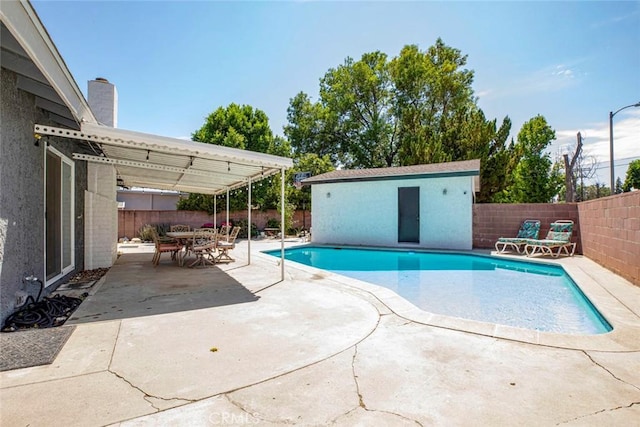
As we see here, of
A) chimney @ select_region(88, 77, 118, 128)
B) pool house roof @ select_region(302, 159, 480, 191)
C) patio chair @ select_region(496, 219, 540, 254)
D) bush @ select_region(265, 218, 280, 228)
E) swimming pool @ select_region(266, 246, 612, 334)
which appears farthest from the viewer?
bush @ select_region(265, 218, 280, 228)

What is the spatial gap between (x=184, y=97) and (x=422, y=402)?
53.1 feet

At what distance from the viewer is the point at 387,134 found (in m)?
30.2

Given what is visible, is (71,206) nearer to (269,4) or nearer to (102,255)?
(102,255)

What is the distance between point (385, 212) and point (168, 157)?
9642 millimetres

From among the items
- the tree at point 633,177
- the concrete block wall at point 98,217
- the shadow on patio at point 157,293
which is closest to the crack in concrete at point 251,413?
the shadow on patio at point 157,293

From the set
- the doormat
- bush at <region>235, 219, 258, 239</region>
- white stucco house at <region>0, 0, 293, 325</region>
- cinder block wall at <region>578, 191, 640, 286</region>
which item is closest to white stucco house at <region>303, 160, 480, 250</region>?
cinder block wall at <region>578, 191, 640, 286</region>

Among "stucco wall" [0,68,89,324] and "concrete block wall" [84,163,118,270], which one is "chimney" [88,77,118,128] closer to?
"concrete block wall" [84,163,118,270]

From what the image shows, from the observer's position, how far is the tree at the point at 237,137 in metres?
19.9

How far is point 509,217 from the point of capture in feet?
42.6

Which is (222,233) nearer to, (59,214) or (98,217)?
(98,217)

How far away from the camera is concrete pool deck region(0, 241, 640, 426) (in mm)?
2297

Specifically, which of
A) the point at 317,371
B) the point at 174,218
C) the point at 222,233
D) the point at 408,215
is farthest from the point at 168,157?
the point at 174,218

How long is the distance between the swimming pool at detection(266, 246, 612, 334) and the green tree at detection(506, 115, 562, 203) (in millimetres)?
13572
